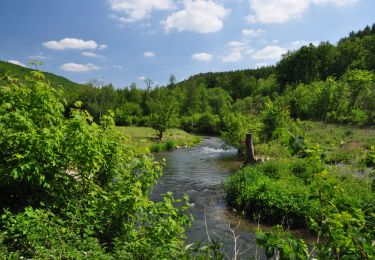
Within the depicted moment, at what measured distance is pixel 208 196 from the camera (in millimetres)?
18359

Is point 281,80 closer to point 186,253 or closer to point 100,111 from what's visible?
point 100,111

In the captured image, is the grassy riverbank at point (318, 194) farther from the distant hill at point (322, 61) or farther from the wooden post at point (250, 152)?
the distant hill at point (322, 61)

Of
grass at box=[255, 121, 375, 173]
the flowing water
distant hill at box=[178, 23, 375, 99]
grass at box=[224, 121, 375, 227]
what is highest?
distant hill at box=[178, 23, 375, 99]

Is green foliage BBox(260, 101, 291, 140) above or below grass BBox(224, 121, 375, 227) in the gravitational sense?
above

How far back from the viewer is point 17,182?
284 inches

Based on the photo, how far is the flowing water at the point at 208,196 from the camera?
12.2 metres

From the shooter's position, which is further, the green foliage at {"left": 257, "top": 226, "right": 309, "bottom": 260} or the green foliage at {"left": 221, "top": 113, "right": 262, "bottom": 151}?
the green foliage at {"left": 221, "top": 113, "right": 262, "bottom": 151}

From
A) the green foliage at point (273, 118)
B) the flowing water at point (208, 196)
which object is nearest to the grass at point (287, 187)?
the flowing water at point (208, 196)

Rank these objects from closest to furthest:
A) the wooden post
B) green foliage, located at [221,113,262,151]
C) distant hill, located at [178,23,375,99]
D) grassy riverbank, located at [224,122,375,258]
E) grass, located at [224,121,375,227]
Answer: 1. grassy riverbank, located at [224,122,375,258]
2. grass, located at [224,121,375,227]
3. the wooden post
4. green foliage, located at [221,113,262,151]
5. distant hill, located at [178,23,375,99]

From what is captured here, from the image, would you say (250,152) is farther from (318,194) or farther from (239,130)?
(318,194)

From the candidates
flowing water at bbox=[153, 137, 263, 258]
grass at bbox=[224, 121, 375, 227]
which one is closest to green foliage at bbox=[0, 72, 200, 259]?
flowing water at bbox=[153, 137, 263, 258]

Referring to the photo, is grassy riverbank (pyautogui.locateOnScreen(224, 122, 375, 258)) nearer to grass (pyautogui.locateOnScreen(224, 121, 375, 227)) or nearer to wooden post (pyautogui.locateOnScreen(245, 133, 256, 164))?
grass (pyautogui.locateOnScreen(224, 121, 375, 227))

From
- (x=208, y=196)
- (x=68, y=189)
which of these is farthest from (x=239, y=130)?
(x=68, y=189)

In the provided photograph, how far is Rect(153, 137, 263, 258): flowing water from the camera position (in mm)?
12200
